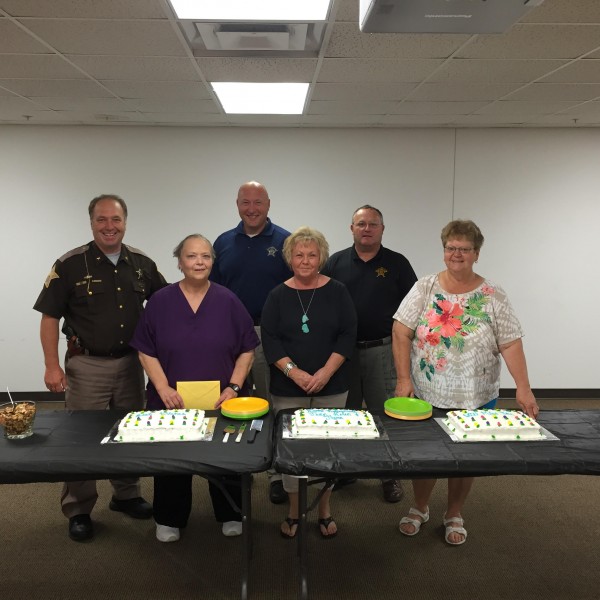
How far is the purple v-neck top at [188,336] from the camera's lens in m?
2.24

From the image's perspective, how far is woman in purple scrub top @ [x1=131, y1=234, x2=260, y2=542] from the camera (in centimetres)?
224

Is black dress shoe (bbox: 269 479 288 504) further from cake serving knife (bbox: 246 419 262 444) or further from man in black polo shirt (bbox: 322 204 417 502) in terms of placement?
cake serving knife (bbox: 246 419 262 444)

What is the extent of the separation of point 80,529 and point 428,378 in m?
1.84

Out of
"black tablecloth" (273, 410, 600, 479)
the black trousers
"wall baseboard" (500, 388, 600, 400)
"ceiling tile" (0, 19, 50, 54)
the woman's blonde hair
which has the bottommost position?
"wall baseboard" (500, 388, 600, 400)

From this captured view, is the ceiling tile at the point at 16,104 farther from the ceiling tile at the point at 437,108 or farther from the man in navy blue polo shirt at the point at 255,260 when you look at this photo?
the ceiling tile at the point at 437,108

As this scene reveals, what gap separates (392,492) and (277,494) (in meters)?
0.66

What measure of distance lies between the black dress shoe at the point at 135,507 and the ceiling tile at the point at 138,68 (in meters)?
2.38

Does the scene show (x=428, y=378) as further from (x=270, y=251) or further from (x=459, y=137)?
(x=459, y=137)

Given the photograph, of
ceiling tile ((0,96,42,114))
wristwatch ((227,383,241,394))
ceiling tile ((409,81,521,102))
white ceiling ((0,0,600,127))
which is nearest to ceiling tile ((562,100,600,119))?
white ceiling ((0,0,600,127))

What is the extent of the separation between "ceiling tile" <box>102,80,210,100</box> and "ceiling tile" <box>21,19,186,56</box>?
523 millimetres

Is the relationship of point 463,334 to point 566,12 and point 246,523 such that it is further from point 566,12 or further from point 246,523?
point 566,12

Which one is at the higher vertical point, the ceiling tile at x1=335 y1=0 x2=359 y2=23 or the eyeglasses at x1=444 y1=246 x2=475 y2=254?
the ceiling tile at x1=335 y1=0 x2=359 y2=23

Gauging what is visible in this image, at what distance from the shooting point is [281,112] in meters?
3.96

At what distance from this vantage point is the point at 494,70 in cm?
288
